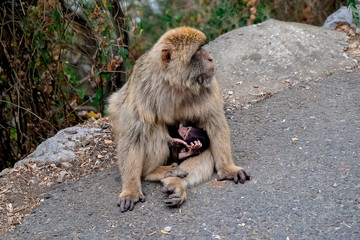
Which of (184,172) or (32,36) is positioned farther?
(32,36)

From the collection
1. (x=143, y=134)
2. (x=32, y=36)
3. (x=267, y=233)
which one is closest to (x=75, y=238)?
(x=143, y=134)

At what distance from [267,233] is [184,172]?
110 cm

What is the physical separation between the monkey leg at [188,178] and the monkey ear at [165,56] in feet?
3.26

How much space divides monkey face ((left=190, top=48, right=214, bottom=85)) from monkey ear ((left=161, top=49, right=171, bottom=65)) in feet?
0.70

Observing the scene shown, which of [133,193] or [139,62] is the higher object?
[139,62]

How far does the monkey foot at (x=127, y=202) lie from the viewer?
14.0ft

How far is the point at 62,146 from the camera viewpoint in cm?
553

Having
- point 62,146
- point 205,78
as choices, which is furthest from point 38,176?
point 205,78

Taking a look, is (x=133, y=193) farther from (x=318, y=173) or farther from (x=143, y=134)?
(x=318, y=173)

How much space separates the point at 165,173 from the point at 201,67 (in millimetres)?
1072

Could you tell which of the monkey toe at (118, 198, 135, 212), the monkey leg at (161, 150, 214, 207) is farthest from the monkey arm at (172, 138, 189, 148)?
the monkey toe at (118, 198, 135, 212)

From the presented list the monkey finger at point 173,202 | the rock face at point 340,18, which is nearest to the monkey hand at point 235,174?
the monkey finger at point 173,202

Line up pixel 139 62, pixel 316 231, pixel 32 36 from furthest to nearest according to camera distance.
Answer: pixel 32 36 < pixel 139 62 < pixel 316 231

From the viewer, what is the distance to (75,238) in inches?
160
